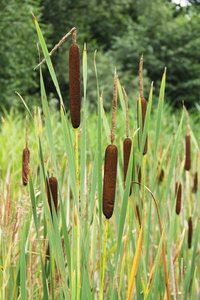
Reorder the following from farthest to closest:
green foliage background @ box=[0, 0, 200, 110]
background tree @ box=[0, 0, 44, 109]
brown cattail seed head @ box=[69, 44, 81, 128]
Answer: green foliage background @ box=[0, 0, 200, 110], background tree @ box=[0, 0, 44, 109], brown cattail seed head @ box=[69, 44, 81, 128]

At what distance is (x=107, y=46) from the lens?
592 inches

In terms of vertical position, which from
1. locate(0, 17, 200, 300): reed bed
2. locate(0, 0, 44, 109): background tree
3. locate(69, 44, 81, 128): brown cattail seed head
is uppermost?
locate(0, 0, 44, 109): background tree

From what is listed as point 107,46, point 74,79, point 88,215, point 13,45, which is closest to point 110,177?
point 74,79

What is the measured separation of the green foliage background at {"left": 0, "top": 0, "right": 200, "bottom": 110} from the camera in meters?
7.99

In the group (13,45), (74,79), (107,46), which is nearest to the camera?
(74,79)

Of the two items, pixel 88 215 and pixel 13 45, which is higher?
pixel 13 45

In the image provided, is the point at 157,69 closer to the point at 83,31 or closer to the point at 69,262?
the point at 83,31

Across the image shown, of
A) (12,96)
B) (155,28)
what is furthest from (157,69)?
(12,96)

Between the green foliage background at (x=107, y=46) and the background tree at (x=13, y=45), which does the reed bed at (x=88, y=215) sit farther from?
the green foliage background at (x=107, y=46)

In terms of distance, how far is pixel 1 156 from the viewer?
9.54 feet

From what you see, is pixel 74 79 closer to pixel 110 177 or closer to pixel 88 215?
pixel 110 177

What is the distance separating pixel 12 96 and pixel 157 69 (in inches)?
205

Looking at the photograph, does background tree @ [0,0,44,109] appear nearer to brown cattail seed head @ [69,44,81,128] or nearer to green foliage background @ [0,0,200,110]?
green foliage background @ [0,0,200,110]

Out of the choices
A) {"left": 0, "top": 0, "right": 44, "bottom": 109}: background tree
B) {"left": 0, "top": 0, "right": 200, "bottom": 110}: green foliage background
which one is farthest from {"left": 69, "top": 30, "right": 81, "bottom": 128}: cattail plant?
{"left": 0, "top": 0, "right": 200, "bottom": 110}: green foliage background
